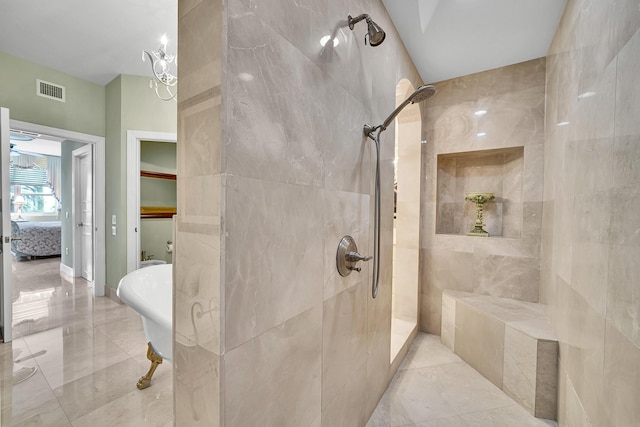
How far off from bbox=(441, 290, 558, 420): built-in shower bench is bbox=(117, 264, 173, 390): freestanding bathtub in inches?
83.9

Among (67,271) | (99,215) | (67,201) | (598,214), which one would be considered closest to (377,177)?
(598,214)

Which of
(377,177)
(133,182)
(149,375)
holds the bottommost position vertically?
(149,375)

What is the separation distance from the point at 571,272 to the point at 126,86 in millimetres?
4443

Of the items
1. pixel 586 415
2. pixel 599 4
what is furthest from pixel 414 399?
pixel 599 4

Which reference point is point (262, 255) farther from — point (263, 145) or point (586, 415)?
point (586, 415)

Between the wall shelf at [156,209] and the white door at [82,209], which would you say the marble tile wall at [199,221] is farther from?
the white door at [82,209]

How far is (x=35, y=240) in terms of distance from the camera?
5.66 meters

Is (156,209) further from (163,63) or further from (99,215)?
(163,63)

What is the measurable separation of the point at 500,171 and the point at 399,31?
5.40ft

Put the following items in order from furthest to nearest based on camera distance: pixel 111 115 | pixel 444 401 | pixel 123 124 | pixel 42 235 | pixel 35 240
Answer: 1. pixel 42 235
2. pixel 35 240
3. pixel 111 115
4. pixel 123 124
5. pixel 444 401

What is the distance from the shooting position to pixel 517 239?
2.39m

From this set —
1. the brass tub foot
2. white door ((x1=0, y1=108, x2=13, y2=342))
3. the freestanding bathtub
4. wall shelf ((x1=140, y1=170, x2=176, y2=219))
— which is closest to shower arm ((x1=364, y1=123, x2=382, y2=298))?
the freestanding bathtub

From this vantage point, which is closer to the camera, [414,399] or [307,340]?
[307,340]

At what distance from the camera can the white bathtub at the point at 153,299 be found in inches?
53.8
